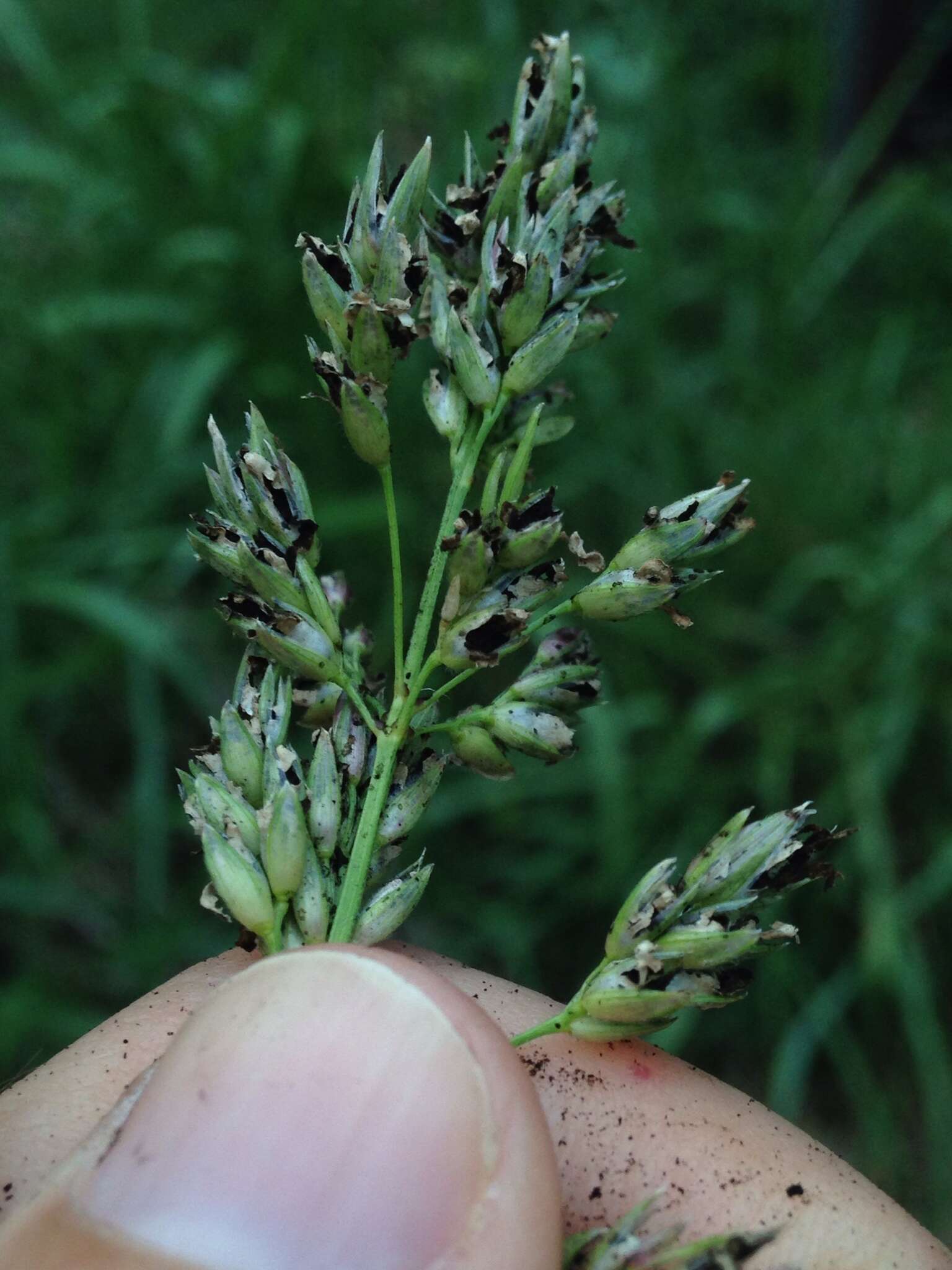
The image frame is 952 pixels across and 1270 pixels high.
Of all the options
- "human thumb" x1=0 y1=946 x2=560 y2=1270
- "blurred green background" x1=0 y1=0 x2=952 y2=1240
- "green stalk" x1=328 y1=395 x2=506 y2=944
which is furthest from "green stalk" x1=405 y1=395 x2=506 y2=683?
"blurred green background" x1=0 y1=0 x2=952 y2=1240

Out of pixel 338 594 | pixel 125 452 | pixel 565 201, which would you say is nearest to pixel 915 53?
pixel 125 452

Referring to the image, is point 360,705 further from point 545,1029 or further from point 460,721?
point 545,1029

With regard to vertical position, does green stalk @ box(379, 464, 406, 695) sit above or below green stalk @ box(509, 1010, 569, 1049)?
above

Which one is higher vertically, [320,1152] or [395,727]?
[395,727]

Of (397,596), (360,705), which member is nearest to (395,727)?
(360,705)

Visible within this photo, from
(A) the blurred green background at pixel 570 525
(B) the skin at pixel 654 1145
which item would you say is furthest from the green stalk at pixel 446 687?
(A) the blurred green background at pixel 570 525

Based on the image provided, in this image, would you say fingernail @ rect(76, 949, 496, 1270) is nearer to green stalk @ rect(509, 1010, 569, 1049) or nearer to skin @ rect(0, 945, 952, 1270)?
green stalk @ rect(509, 1010, 569, 1049)

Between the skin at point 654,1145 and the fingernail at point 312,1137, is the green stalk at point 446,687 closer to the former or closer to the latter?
the fingernail at point 312,1137
